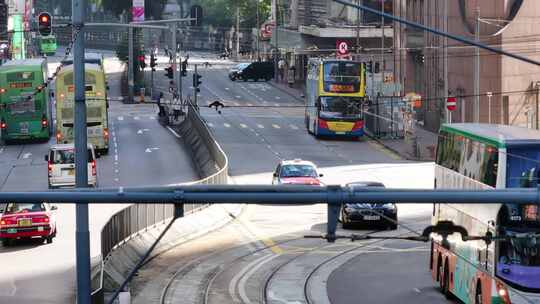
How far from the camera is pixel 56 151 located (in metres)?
52.8

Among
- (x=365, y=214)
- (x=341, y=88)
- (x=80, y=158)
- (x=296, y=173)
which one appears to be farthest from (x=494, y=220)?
(x=341, y=88)

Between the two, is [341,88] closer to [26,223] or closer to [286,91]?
[26,223]

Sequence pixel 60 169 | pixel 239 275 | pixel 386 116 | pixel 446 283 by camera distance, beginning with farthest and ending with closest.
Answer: pixel 386 116 < pixel 60 169 < pixel 239 275 < pixel 446 283

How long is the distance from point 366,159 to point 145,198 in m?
53.4

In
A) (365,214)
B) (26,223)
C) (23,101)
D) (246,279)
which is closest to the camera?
(246,279)

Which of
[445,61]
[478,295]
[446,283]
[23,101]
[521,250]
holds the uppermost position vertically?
[445,61]

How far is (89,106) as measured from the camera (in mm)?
65938

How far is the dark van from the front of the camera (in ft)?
424

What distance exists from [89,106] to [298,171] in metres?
21.4

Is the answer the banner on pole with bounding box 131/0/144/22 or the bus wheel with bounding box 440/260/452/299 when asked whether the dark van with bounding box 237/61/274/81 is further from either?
the bus wheel with bounding box 440/260/452/299

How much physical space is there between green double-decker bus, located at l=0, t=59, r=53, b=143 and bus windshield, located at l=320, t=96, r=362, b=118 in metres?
15.8

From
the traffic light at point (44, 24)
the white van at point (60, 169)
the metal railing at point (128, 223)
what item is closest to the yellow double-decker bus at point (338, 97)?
the white van at point (60, 169)

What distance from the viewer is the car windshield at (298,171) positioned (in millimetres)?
47500

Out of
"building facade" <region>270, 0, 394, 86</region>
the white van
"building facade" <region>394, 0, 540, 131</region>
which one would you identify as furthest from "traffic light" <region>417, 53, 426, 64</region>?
the white van
